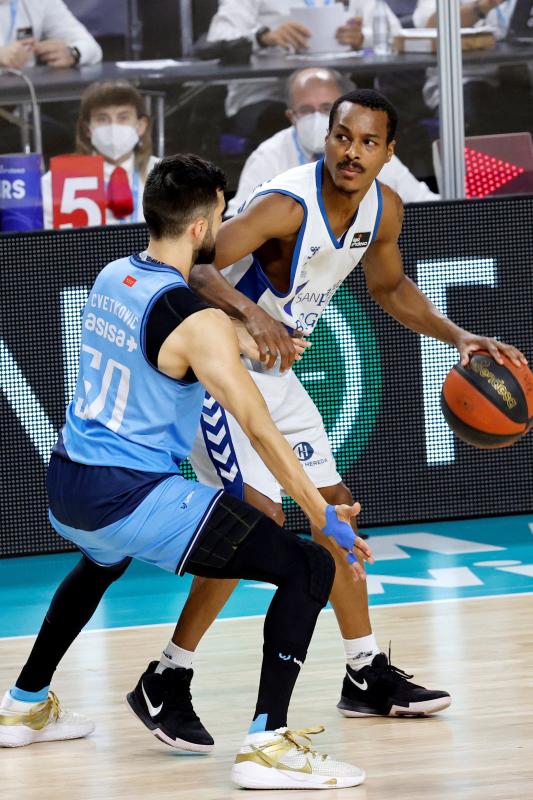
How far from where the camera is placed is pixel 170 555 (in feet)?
10.8

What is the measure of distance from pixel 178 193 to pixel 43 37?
356 centimetres

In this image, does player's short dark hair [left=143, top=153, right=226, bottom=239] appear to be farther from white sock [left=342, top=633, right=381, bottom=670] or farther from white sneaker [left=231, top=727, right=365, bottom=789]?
white sock [left=342, top=633, right=381, bottom=670]

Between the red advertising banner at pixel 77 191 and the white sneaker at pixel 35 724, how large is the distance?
2.88 meters

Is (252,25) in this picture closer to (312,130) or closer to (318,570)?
(312,130)

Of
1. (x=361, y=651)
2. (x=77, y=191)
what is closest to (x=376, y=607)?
(x=361, y=651)

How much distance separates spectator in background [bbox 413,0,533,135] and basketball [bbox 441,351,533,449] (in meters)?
2.59

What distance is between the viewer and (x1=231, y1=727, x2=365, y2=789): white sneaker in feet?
10.8

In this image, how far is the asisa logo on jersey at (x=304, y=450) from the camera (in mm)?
4062

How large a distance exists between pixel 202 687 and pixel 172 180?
5.35ft

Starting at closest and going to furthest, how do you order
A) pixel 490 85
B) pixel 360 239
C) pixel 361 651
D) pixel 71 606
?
pixel 71 606, pixel 361 651, pixel 360 239, pixel 490 85

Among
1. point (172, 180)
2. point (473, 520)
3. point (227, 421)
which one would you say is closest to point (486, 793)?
point (227, 421)

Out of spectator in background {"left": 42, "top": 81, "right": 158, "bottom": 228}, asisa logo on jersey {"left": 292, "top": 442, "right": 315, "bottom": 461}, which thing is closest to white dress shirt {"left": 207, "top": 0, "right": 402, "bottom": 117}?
spectator in background {"left": 42, "top": 81, "right": 158, "bottom": 228}

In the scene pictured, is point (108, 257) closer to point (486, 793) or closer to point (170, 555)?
point (170, 555)

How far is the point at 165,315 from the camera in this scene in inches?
127
